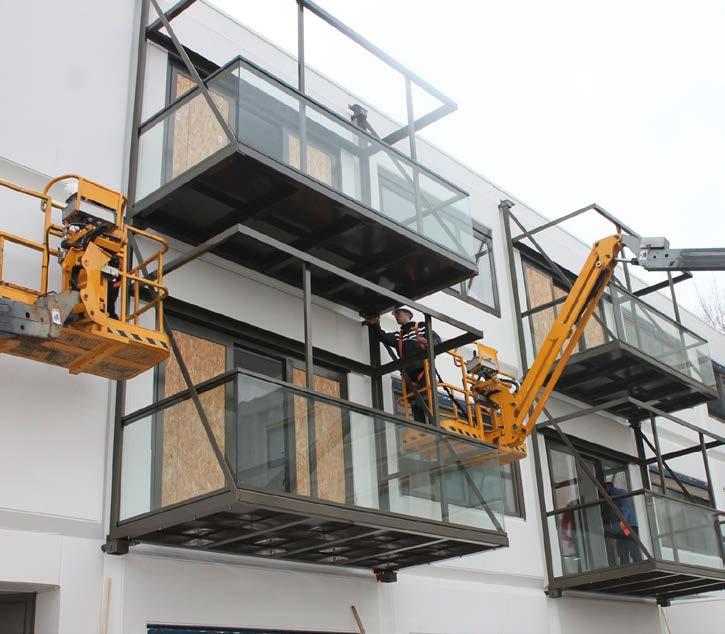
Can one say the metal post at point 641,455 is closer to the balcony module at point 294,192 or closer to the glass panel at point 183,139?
the balcony module at point 294,192

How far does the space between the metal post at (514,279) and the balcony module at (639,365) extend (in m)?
0.81

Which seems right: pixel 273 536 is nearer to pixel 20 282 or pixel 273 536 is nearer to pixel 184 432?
pixel 184 432

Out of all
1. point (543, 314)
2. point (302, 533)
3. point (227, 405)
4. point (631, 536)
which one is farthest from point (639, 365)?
point (227, 405)

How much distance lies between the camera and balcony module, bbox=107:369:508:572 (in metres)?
9.16

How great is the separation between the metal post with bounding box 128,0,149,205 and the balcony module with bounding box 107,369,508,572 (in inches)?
114

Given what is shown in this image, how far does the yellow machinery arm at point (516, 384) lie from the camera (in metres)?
14.6

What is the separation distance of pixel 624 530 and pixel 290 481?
7.38 metres

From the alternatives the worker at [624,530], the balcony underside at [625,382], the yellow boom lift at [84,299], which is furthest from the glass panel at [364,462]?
the balcony underside at [625,382]

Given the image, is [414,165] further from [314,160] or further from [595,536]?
[595,536]

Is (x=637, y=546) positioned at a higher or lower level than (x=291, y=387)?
lower

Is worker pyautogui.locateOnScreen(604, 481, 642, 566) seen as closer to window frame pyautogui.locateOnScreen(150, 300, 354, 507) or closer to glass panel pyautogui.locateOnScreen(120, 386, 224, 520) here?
window frame pyautogui.locateOnScreen(150, 300, 354, 507)

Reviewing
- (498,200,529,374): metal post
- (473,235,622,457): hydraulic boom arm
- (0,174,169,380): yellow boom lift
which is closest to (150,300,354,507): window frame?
(0,174,169,380): yellow boom lift

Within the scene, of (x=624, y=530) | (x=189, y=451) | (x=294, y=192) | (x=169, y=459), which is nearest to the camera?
(x=189, y=451)

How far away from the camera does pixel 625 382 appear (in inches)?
717
